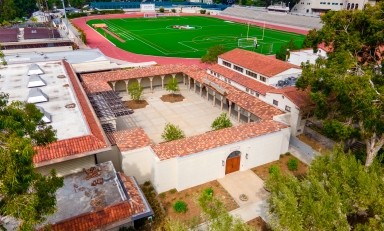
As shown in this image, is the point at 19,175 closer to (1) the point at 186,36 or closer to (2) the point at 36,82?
(2) the point at 36,82

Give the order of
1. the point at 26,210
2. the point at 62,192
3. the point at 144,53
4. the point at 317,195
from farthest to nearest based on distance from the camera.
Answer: the point at 144,53
the point at 62,192
the point at 317,195
the point at 26,210

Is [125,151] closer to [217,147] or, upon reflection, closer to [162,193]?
[162,193]

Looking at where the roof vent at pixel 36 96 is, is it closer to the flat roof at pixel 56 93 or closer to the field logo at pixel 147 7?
the flat roof at pixel 56 93

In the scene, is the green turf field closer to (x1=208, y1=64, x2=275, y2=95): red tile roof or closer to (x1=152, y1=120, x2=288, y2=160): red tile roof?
(x1=208, y1=64, x2=275, y2=95): red tile roof

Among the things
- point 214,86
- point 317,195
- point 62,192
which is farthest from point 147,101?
point 317,195

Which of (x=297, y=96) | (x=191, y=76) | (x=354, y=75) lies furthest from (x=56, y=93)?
(x=354, y=75)

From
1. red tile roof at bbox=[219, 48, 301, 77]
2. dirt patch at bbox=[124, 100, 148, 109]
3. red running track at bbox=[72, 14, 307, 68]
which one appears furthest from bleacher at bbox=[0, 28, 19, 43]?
red tile roof at bbox=[219, 48, 301, 77]
